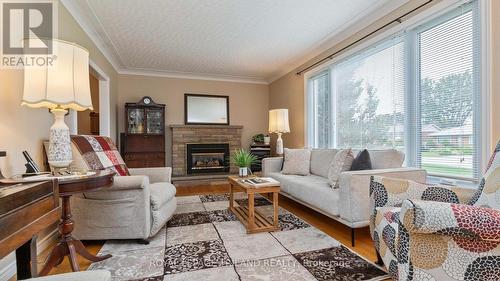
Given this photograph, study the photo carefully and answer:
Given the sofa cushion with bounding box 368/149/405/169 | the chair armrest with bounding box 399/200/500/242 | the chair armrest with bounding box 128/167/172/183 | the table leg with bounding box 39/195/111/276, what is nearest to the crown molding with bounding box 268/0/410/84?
the sofa cushion with bounding box 368/149/405/169

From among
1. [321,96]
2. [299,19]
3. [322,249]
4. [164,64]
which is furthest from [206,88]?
[322,249]

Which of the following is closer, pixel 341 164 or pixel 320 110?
pixel 341 164

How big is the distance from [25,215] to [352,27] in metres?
3.67

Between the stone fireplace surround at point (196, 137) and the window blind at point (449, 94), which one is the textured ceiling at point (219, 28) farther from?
the stone fireplace surround at point (196, 137)

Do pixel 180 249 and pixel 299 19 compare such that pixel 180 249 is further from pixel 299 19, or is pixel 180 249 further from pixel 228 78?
pixel 228 78

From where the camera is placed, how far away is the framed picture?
18.3 feet

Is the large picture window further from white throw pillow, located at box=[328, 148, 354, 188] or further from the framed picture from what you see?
the framed picture

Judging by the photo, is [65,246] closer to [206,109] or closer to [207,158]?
[207,158]

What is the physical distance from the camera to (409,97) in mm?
2633

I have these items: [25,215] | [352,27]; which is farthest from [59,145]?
[352,27]

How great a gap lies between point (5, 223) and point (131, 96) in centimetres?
500

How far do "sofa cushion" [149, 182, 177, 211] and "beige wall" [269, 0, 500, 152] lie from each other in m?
→ 2.82

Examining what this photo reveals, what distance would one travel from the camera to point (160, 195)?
232 centimetres

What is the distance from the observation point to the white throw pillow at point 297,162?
141 inches
